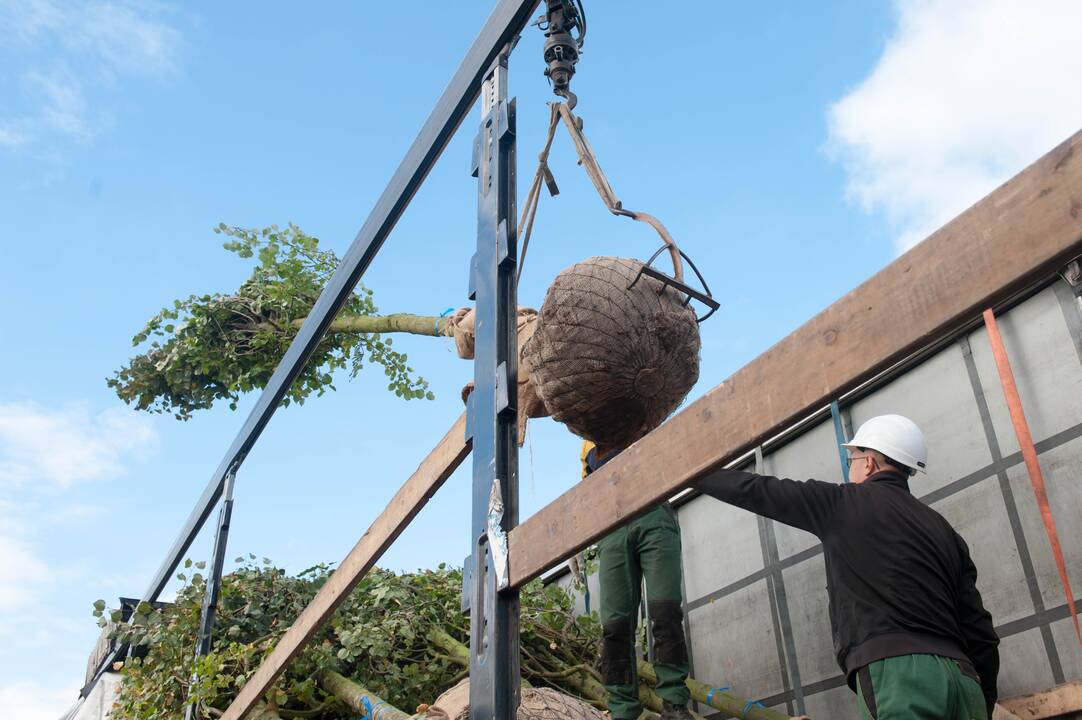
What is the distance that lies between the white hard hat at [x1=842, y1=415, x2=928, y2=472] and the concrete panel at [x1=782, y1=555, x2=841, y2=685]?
159cm

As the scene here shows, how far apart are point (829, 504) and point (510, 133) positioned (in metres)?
1.51

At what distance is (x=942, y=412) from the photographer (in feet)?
13.7

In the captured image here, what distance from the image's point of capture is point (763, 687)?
4.76 m

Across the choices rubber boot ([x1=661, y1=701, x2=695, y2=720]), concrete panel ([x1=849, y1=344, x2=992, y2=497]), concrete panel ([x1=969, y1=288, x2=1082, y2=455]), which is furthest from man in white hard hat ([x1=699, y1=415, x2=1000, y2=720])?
concrete panel ([x1=849, y1=344, x2=992, y2=497])

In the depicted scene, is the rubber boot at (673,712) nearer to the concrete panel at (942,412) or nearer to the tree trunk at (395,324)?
the concrete panel at (942,412)

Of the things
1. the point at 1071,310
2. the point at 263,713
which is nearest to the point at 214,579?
the point at 263,713

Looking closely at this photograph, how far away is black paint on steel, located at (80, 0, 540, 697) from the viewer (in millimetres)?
3578

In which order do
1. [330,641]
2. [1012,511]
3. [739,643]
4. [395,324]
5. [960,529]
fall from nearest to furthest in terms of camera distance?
[1012,511], [960,529], [739,643], [330,641], [395,324]

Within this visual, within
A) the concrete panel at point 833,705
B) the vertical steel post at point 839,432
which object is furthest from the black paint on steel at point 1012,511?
the concrete panel at point 833,705

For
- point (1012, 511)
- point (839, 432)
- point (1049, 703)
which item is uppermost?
point (839, 432)

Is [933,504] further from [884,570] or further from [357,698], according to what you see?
[357,698]

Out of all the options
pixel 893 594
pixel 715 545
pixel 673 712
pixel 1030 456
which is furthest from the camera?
pixel 715 545

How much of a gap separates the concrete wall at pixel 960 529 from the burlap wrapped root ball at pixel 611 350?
1583mm

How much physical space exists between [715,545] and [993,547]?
158cm
